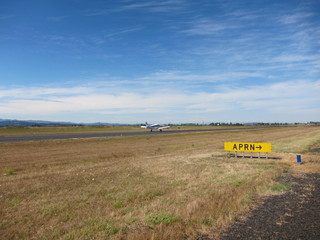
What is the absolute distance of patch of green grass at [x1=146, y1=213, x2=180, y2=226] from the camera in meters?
6.94

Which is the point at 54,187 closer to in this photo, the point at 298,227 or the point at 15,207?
the point at 15,207

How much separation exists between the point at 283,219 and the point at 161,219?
3619 mm

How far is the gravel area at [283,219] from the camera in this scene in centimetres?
604

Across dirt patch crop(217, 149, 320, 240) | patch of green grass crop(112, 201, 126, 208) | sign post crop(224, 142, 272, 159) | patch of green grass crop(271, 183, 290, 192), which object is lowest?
patch of green grass crop(112, 201, 126, 208)

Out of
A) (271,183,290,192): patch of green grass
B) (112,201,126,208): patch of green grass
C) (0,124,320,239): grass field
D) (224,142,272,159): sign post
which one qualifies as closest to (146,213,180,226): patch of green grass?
(0,124,320,239): grass field

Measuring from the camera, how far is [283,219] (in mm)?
6961

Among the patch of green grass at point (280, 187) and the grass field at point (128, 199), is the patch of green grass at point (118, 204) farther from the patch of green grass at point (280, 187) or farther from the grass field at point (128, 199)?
the patch of green grass at point (280, 187)

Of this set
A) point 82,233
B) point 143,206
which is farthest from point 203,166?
point 82,233

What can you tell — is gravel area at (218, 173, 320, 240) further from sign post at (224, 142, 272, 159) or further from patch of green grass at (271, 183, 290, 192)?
sign post at (224, 142, 272, 159)

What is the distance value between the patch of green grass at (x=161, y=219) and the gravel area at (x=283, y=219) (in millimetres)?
1559

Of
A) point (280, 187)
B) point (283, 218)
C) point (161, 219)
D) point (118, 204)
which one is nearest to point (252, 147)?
point (280, 187)

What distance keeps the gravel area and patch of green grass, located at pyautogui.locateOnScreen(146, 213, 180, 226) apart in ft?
5.12

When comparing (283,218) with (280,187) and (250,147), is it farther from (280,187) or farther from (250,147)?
(250,147)

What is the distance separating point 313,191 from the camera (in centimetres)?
968
